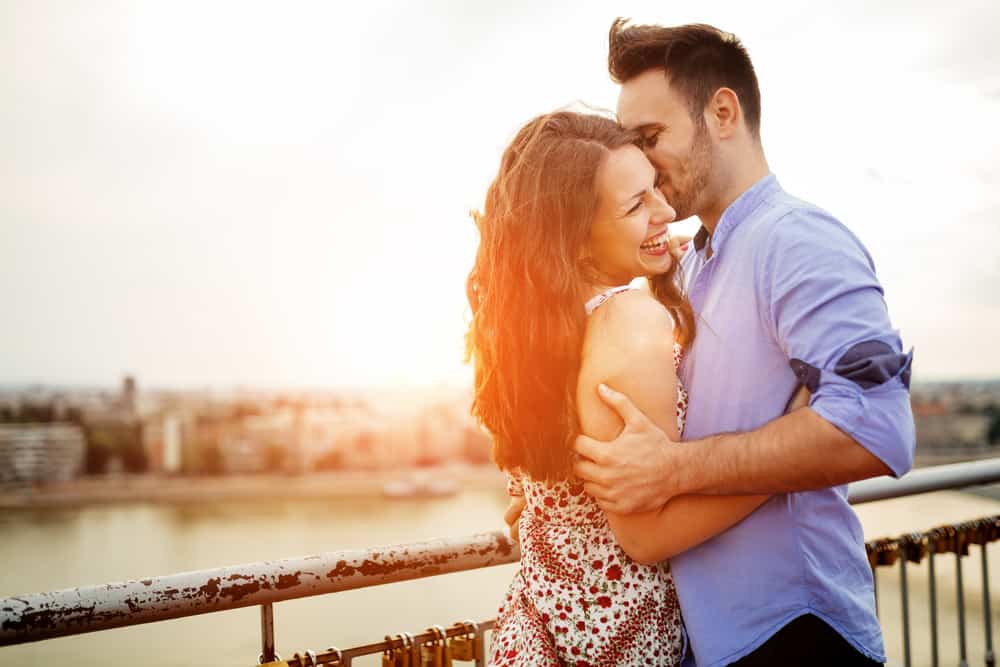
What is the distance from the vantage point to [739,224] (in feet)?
5.33

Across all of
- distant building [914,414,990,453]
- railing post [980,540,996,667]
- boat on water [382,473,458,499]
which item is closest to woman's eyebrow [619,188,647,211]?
railing post [980,540,996,667]

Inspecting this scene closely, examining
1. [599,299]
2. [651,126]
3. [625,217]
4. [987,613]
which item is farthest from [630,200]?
[987,613]

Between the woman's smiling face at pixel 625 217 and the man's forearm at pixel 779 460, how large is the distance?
381mm

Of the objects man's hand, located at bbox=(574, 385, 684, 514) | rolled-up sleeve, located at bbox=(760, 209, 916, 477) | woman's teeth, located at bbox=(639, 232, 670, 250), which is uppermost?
woman's teeth, located at bbox=(639, 232, 670, 250)

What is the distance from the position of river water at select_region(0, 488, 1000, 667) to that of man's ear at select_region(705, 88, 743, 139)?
114ft

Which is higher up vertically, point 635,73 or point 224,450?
point 635,73

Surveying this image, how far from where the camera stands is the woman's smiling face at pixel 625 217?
1.57m

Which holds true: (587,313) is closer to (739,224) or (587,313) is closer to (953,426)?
(739,224)

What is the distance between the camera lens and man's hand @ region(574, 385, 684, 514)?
138cm

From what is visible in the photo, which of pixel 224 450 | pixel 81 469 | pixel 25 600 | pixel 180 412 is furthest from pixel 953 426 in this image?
pixel 25 600

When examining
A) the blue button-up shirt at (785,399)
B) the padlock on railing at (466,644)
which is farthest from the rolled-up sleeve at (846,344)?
the padlock on railing at (466,644)

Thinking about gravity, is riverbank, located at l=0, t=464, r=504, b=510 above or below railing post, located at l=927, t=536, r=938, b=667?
below

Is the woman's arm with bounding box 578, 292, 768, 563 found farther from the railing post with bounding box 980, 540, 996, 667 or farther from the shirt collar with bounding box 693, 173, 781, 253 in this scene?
the railing post with bounding box 980, 540, 996, 667

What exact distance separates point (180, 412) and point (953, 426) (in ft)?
213
